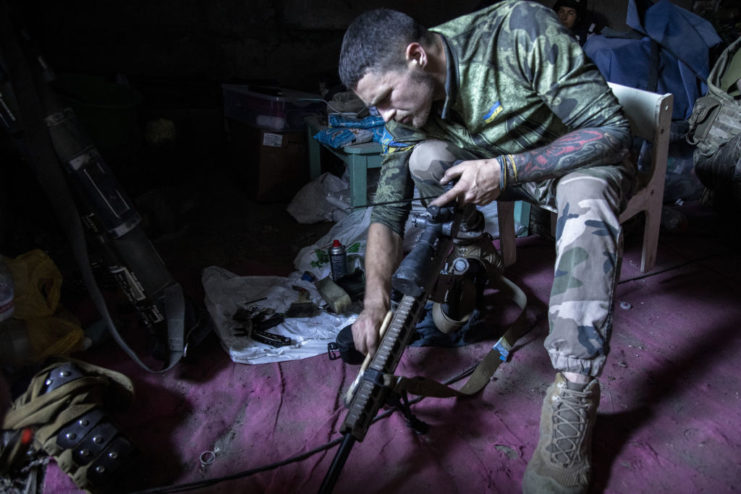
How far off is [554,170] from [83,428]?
1348 mm

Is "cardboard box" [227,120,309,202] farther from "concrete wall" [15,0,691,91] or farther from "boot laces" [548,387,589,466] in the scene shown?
"boot laces" [548,387,589,466]

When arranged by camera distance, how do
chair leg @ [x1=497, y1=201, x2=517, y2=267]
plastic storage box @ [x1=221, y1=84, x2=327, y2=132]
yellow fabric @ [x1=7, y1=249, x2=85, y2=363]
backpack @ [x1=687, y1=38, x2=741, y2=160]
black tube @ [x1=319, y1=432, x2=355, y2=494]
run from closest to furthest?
black tube @ [x1=319, y1=432, x2=355, y2=494] → yellow fabric @ [x1=7, y1=249, x2=85, y2=363] → chair leg @ [x1=497, y1=201, x2=517, y2=267] → backpack @ [x1=687, y1=38, x2=741, y2=160] → plastic storage box @ [x1=221, y1=84, x2=327, y2=132]

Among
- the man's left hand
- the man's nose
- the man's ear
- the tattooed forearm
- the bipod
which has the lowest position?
the bipod

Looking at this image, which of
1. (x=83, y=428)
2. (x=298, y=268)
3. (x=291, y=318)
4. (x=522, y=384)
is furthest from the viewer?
(x=298, y=268)

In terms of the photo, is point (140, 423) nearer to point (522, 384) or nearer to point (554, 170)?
point (522, 384)

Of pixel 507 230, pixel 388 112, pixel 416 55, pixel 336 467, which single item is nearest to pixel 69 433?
pixel 336 467

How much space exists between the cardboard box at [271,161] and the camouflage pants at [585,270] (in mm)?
1938

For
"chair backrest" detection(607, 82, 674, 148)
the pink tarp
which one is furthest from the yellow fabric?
"chair backrest" detection(607, 82, 674, 148)

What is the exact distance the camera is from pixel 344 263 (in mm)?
1949

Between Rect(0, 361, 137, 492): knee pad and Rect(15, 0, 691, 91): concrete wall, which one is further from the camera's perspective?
Rect(15, 0, 691, 91): concrete wall

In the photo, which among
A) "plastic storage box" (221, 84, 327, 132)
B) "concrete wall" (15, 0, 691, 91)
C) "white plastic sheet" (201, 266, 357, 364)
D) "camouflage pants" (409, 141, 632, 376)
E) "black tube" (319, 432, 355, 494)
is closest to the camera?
"black tube" (319, 432, 355, 494)

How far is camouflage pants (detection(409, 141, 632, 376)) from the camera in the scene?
3.38 ft

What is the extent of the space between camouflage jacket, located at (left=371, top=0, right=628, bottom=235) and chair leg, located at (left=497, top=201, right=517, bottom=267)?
0.45 metres

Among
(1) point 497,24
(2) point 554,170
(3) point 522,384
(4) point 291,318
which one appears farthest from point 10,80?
(3) point 522,384
